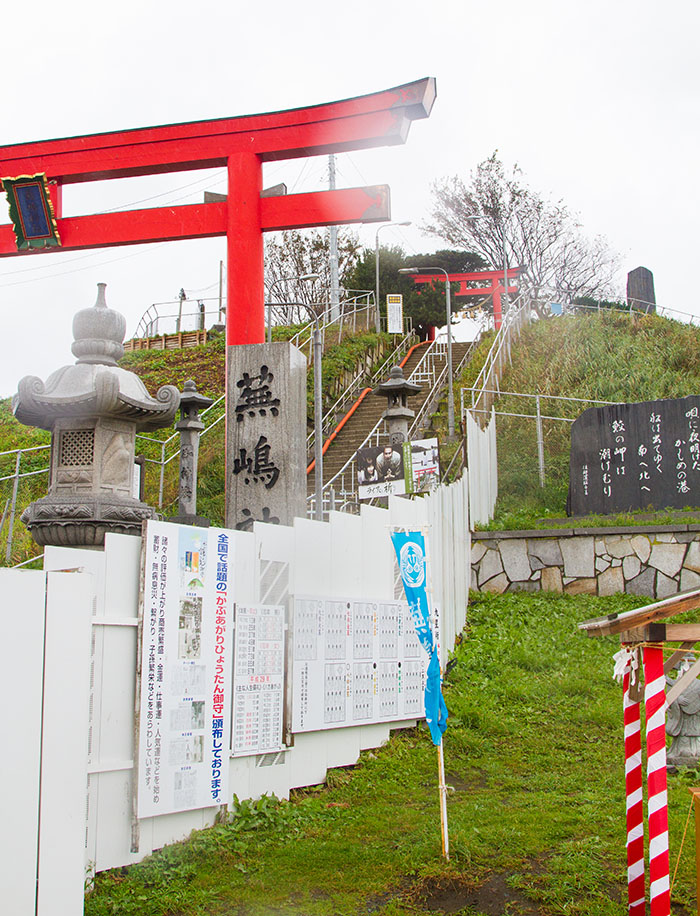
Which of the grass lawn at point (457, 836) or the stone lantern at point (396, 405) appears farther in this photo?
the stone lantern at point (396, 405)

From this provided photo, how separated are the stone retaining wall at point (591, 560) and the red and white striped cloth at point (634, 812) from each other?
26.5 feet

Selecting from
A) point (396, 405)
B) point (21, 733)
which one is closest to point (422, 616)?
point (21, 733)

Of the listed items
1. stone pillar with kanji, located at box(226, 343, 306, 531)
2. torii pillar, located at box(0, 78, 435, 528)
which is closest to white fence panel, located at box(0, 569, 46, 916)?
stone pillar with kanji, located at box(226, 343, 306, 531)

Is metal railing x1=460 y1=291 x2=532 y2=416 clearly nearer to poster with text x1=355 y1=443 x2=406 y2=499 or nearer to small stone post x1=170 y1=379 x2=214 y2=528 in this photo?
poster with text x1=355 y1=443 x2=406 y2=499

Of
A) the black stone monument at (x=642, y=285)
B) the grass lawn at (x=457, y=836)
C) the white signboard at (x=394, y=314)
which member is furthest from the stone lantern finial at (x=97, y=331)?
the black stone monument at (x=642, y=285)

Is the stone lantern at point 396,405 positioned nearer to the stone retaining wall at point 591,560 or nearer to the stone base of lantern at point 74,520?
the stone retaining wall at point 591,560

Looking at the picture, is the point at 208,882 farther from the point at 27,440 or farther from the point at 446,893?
the point at 27,440

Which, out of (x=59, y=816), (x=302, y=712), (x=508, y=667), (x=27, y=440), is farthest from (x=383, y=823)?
(x=27, y=440)

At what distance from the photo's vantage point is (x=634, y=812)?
4.89 metres

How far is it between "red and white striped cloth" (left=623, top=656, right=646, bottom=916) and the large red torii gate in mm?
7380

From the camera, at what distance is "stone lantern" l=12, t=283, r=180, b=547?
7.49 m

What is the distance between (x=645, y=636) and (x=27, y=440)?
1979 centimetres

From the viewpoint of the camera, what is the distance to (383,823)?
21.1ft

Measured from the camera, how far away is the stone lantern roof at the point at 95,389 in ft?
24.8
